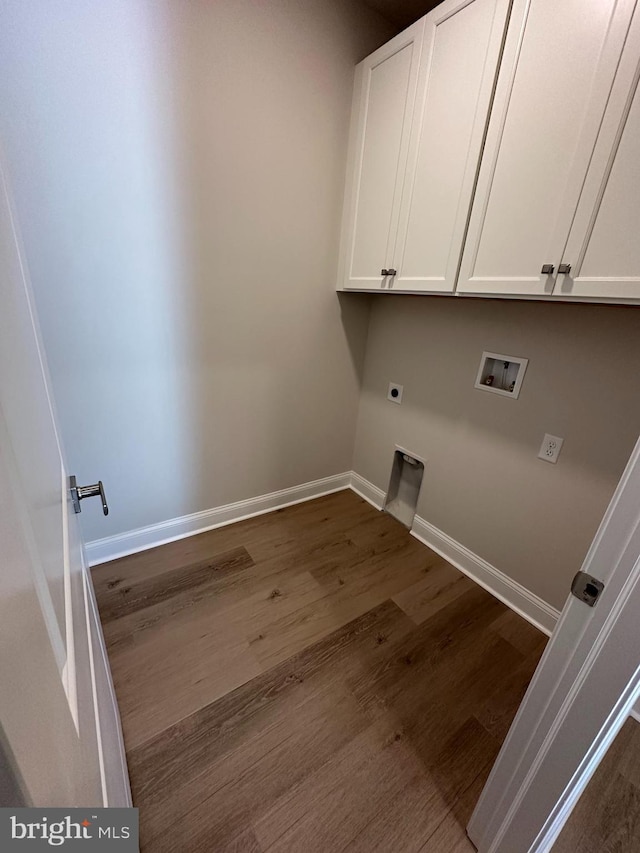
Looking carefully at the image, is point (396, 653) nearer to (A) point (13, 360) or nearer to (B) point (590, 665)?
(B) point (590, 665)

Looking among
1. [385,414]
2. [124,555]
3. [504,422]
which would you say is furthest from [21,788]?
[385,414]

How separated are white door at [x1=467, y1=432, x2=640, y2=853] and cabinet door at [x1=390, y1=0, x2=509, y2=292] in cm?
115

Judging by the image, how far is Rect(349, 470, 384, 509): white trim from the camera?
2.41 metres

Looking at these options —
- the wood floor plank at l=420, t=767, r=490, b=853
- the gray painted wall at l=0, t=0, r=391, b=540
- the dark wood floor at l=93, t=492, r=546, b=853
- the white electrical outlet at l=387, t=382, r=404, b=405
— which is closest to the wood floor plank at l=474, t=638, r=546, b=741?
the dark wood floor at l=93, t=492, r=546, b=853

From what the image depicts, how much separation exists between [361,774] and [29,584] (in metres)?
1.31

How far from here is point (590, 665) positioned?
0.64 meters

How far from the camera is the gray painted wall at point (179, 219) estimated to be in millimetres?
1217

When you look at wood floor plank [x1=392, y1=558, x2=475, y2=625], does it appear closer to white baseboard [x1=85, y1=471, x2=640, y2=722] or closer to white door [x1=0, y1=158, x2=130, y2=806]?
white baseboard [x1=85, y1=471, x2=640, y2=722]

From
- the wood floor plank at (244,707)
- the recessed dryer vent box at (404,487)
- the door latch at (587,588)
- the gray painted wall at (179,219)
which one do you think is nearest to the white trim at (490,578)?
the recessed dryer vent box at (404,487)

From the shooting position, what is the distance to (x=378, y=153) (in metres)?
1.67

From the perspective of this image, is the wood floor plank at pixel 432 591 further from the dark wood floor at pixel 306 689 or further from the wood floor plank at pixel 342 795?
the wood floor plank at pixel 342 795

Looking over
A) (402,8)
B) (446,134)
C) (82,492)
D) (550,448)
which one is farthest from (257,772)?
(402,8)

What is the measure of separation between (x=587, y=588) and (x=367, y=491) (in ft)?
6.27

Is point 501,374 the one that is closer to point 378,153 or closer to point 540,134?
point 540,134
